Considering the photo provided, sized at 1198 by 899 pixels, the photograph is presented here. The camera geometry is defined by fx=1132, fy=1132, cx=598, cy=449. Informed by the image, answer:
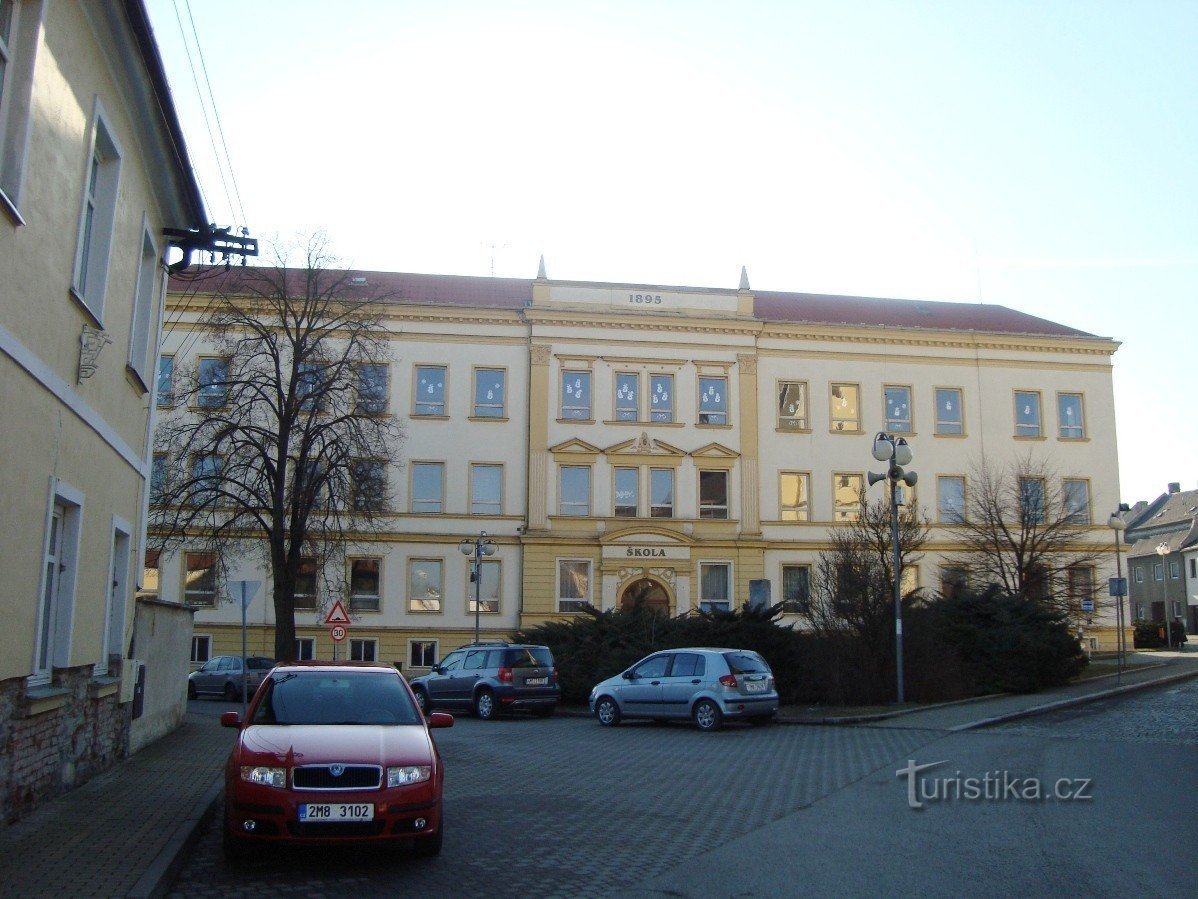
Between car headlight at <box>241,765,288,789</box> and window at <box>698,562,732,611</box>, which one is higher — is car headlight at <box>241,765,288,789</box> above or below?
below

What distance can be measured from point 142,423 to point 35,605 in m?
6.28

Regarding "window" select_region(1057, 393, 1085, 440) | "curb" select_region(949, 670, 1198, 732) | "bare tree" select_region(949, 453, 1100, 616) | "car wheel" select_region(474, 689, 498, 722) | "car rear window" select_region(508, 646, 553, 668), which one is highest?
"window" select_region(1057, 393, 1085, 440)

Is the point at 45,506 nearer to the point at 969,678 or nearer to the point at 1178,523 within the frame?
the point at 969,678

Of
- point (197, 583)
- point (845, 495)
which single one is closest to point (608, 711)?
point (197, 583)

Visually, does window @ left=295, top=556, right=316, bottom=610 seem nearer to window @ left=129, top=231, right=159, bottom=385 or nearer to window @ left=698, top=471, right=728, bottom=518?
window @ left=698, top=471, right=728, bottom=518

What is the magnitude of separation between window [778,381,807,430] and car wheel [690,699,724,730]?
1127 inches

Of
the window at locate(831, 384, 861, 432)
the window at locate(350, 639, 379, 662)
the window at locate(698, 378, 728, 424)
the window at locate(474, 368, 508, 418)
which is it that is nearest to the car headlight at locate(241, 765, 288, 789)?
the window at locate(350, 639, 379, 662)

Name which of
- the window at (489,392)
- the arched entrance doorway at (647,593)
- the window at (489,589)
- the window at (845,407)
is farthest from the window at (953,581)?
the window at (489,392)

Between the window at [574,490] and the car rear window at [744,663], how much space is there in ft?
82.2

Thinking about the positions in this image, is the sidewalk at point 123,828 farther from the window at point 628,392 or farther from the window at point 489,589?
the window at point 628,392

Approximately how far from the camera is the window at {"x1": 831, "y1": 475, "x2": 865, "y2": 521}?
49031 mm

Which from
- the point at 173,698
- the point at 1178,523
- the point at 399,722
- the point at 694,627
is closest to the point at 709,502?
the point at 694,627

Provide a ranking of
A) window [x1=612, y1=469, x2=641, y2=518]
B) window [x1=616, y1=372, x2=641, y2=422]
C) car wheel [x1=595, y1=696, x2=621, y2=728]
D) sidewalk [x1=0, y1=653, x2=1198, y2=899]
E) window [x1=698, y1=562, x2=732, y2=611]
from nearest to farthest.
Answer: sidewalk [x1=0, y1=653, x2=1198, y2=899] → car wheel [x1=595, y1=696, x2=621, y2=728] → window [x1=698, y1=562, x2=732, y2=611] → window [x1=612, y1=469, x2=641, y2=518] → window [x1=616, y1=372, x2=641, y2=422]

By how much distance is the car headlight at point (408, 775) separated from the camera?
8.54m
